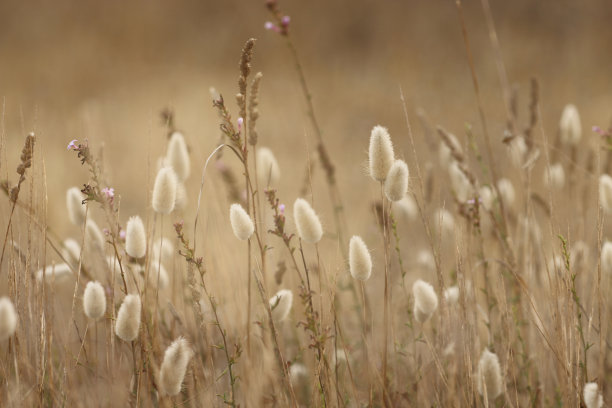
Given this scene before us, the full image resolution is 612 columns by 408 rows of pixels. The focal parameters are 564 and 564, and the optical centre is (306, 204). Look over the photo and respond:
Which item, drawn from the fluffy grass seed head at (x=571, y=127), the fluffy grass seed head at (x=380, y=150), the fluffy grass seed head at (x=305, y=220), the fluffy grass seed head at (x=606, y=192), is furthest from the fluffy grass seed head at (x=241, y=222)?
the fluffy grass seed head at (x=571, y=127)

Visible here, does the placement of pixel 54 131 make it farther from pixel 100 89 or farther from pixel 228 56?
pixel 228 56

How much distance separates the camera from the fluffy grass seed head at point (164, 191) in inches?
25.7

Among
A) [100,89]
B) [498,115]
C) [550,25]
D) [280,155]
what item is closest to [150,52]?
[100,89]

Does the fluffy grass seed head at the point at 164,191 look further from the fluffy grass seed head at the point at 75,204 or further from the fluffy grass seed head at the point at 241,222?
the fluffy grass seed head at the point at 75,204

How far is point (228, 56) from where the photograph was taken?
8.44 ft

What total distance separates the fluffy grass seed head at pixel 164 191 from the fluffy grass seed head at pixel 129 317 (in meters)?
0.12

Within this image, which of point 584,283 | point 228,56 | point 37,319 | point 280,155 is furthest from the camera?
point 228,56

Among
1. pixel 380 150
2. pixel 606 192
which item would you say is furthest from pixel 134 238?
pixel 606 192

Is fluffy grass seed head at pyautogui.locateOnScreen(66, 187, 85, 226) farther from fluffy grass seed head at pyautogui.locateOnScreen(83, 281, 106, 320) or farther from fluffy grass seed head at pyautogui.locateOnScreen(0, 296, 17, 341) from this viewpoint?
fluffy grass seed head at pyautogui.locateOnScreen(0, 296, 17, 341)

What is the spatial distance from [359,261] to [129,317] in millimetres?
252

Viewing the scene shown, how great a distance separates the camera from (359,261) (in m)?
0.63

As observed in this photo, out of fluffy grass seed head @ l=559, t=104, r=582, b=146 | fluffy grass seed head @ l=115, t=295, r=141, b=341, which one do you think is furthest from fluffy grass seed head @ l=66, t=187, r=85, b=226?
fluffy grass seed head @ l=559, t=104, r=582, b=146

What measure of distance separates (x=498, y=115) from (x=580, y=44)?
0.47 m

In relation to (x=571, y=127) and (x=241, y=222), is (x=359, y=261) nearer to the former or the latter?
(x=241, y=222)
